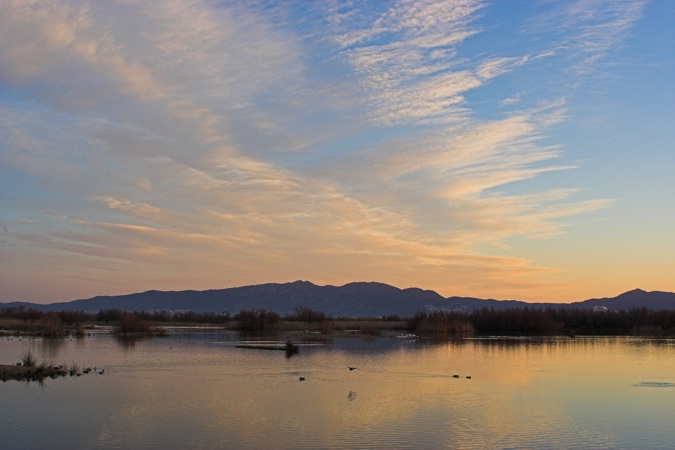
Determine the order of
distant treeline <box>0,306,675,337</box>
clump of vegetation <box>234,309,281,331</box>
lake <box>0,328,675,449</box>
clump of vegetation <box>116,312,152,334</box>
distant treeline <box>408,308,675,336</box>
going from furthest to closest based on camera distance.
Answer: distant treeline <box>408,308,675,336</box> < distant treeline <box>0,306,675,337</box> < clump of vegetation <box>234,309,281,331</box> < clump of vegetation <box>116,312,152,334</box> < lake <box>0,328,675,449</box>

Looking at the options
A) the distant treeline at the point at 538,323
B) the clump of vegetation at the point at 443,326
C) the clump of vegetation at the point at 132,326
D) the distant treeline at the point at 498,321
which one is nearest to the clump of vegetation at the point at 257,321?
the distant treeline at the point at 498,321

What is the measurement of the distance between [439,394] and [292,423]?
7.87 meters

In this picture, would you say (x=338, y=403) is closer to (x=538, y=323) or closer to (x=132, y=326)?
(x=132, y=326)

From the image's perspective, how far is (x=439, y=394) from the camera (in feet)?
84.4

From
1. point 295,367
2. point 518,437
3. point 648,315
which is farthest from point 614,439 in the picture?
point 648,315

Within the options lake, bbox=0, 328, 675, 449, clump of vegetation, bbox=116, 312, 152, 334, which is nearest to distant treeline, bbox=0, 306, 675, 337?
clump of vegetation, bbox=116, 312, 152, 334

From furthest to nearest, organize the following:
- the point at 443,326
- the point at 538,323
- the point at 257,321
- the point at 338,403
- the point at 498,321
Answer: the point at 498,321 → the point at 538,323 → the point at 443,326 → the point at 257,321 → the point at 338,403

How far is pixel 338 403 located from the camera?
916 inches

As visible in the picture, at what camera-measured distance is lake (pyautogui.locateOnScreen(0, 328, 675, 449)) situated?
17766mm

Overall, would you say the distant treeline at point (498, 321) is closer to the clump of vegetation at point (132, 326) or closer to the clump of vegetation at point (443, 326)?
the clump of vegetation at point (443, 326)

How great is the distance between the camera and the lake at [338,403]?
17766 mm

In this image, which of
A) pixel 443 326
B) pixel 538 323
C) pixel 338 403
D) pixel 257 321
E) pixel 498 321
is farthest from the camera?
pixel 498 321

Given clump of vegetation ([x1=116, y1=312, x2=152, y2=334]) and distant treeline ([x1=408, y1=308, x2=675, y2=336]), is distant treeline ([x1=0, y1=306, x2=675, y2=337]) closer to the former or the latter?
distant treeline ([x1=408, y1=308, x2=675, y2=336])

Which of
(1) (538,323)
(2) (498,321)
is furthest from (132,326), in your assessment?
(1) (538,323)
